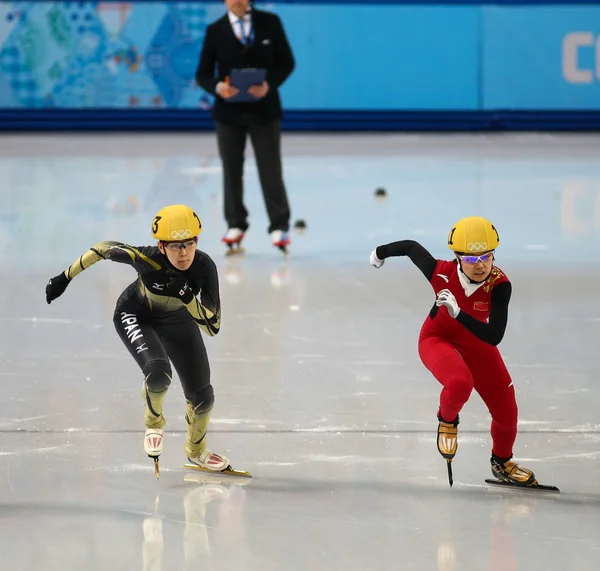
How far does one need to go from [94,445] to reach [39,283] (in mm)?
3693

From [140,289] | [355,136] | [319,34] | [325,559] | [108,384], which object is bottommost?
[325,559]

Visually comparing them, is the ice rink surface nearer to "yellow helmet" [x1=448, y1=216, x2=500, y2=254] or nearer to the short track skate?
the short track skate

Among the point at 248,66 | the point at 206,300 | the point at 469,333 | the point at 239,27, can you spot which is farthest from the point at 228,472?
the point at 239,27

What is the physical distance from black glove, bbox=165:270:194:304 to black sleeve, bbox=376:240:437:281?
2.74 feet

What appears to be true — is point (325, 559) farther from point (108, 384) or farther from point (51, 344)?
point (51, 344)

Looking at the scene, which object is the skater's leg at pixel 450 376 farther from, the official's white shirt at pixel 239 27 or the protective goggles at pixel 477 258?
the official's white shirt at pixel 239 27

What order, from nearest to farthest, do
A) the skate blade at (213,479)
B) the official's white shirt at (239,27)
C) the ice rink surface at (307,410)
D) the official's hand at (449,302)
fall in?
the ice rink surface at (307,410), the official's hand at (449,302), the skate blade at (213,479), the official's white shirt at (239,27)

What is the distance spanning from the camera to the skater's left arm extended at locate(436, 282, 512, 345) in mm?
4480

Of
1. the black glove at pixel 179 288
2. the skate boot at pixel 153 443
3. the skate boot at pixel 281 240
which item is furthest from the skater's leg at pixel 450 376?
the skate boot at pixel 281 240

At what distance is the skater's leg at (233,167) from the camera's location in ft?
32.1

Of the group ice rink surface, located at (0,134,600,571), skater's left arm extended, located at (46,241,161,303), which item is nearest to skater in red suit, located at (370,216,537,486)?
ice rink surface, located at (0,134,600,571)

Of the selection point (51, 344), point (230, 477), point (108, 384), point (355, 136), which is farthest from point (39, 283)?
point (355, 136)

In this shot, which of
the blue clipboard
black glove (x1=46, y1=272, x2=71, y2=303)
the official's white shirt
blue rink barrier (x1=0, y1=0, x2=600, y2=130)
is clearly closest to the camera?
black glove (x1=46, y1=272, x2=71, y2=303)

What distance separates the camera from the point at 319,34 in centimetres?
1870
